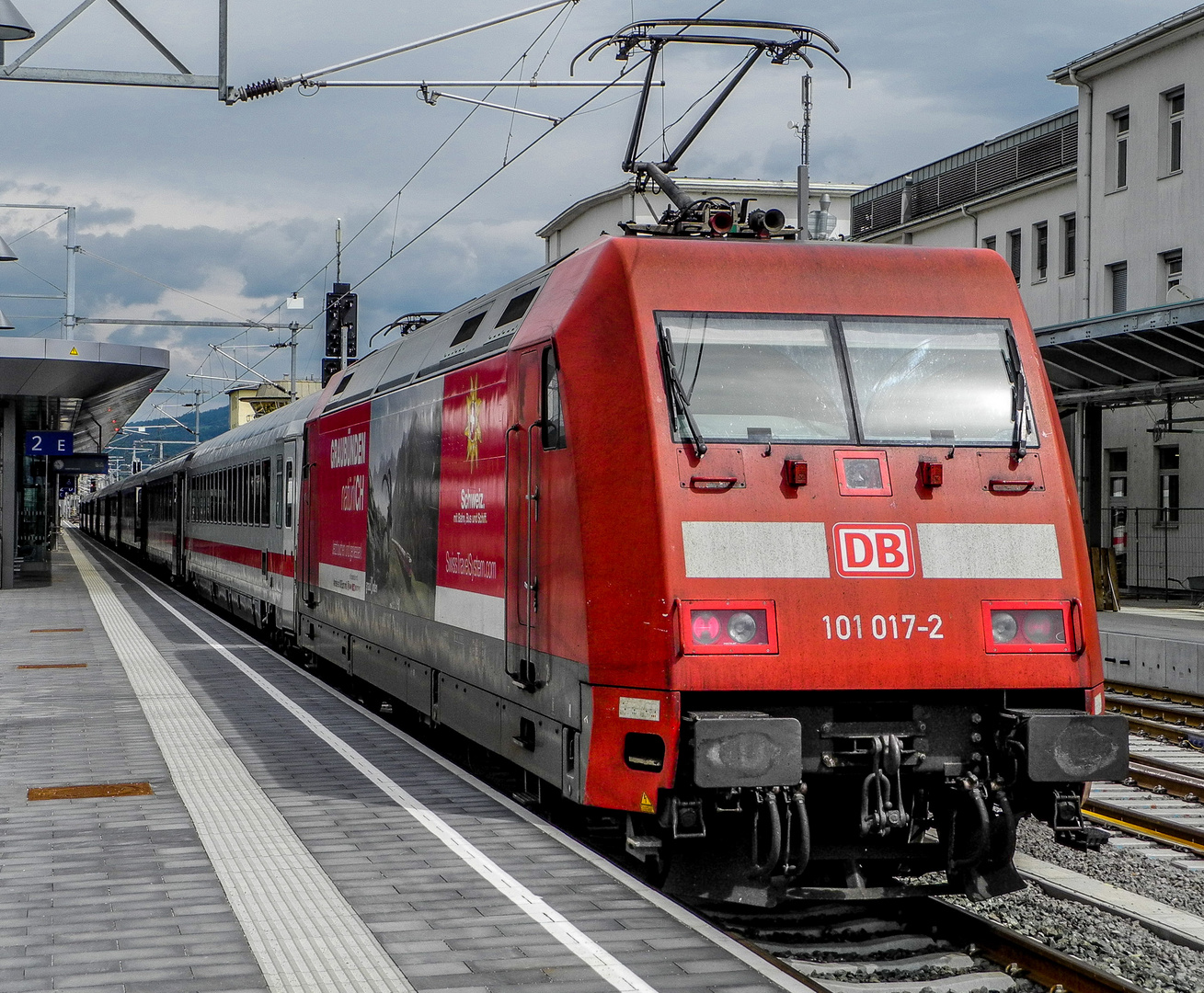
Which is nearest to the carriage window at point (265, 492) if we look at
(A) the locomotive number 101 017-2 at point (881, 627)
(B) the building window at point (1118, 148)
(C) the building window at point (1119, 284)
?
(A) the locomotive number 101 017-2 at point (881, 627)

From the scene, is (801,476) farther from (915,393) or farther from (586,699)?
(586,699)

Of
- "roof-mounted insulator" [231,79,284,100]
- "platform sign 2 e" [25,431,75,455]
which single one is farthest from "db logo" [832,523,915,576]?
"platform sign 2 e" [25,431,75,455]

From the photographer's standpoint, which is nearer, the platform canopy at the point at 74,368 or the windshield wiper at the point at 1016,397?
the windshield wiper at the point at 1016,397

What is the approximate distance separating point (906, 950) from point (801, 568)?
69.0 inches

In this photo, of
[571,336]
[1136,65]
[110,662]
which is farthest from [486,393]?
[1136,65]

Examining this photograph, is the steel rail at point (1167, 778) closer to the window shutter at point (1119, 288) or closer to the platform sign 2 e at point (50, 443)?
the window shutter at point (1119, 288)

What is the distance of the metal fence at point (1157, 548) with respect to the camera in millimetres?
26766

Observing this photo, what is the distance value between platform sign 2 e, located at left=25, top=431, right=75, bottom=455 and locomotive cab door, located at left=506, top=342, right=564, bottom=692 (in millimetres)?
29166

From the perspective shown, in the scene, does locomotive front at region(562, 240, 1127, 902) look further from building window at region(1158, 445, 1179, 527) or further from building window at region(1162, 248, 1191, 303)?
building window at region(1162, 248, 1191, 303)

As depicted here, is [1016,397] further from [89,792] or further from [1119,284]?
[1119,284]

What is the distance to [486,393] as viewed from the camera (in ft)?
28.0

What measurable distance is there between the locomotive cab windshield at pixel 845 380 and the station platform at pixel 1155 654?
946 cm

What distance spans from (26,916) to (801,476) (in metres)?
3.77

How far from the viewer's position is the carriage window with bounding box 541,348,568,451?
23.7 ft
